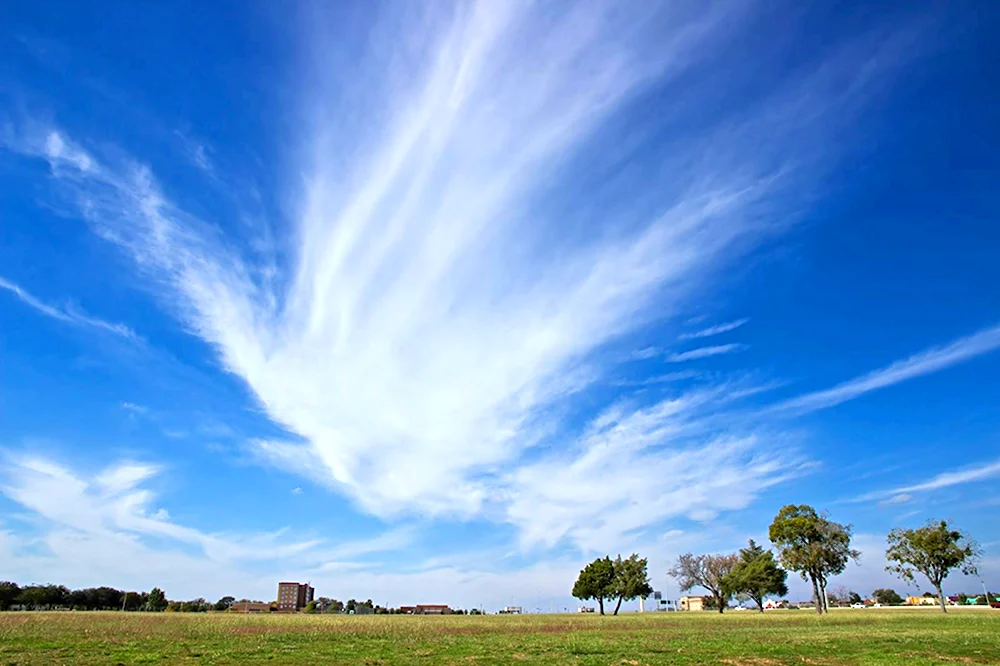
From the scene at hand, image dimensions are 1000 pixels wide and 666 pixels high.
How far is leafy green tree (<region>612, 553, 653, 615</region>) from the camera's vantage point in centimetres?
11225

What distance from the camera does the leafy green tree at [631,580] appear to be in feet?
368

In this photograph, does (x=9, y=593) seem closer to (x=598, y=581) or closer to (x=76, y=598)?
(x=76, y=598)

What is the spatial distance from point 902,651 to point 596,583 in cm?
9492

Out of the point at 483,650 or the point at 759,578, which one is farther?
the point at 759,578

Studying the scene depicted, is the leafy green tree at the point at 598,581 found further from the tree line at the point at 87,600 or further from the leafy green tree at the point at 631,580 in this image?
the tree line at the point at 87,600

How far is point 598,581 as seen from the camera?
11525 centimetres

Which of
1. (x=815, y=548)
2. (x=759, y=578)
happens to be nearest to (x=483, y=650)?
(x=815, y=548)

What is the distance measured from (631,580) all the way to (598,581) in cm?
651

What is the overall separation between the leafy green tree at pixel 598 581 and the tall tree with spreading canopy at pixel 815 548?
142ft

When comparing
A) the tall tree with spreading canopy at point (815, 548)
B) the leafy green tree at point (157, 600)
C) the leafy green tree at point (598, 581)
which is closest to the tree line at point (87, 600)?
the leafy green tree at point (157, 600)

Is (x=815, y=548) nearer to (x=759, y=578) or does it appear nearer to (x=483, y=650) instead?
(x=759, y=578)

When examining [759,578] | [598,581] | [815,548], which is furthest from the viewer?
[598,581]

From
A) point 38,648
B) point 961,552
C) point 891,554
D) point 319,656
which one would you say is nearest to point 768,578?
point 891,554

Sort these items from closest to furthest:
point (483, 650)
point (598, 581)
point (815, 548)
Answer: point (483, 650) < point (815, 548) < point (598, 581)
